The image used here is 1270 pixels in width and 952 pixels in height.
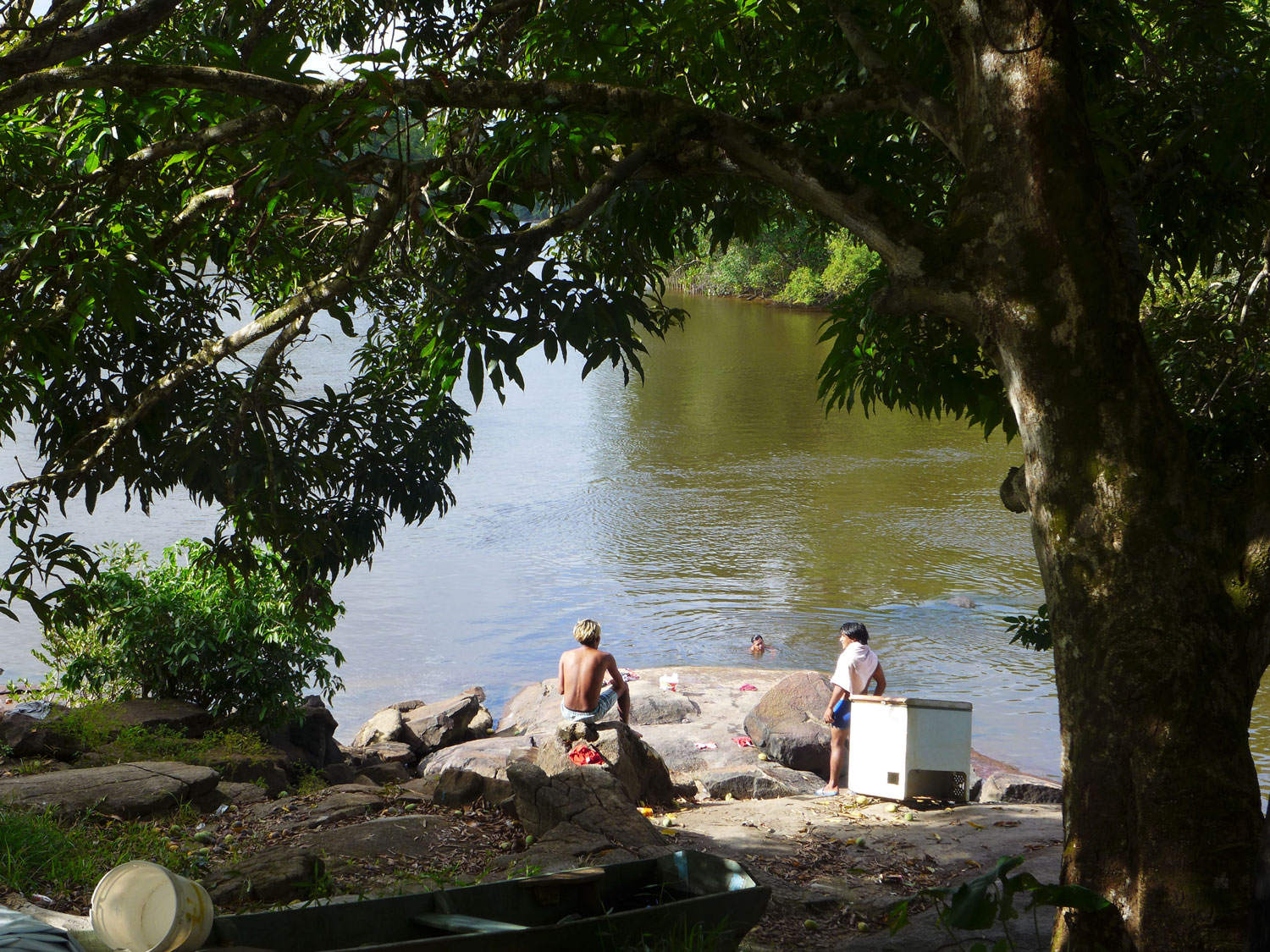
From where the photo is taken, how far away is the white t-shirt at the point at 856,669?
8.82 metres

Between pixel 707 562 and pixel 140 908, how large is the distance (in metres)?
14.0

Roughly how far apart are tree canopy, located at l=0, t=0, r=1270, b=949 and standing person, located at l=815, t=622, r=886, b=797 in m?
3.70

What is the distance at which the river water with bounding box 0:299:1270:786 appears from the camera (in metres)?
13.4

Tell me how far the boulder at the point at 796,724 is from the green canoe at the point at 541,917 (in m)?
5.28

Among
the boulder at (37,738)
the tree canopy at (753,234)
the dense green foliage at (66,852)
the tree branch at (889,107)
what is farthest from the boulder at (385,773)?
the tree branch at (889,107)

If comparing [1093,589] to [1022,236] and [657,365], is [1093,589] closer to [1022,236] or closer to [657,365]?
[1022,236]

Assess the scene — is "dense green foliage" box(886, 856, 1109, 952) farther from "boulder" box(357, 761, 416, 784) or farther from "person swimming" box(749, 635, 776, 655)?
"person swimming" box(749, 635, 776, 655)

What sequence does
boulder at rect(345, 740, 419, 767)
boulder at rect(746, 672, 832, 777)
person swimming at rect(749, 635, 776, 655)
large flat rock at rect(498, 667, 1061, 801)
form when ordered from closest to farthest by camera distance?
large flat rock at rect(498, 667, 1061, 801) → boulder at rect(746, 672, 832, 777) → boulder at rect(345, 740, 419, 767) → person swimming at rect(749, 635, 776, 655)

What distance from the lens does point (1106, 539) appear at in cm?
315

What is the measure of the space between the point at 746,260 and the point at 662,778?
43281mm

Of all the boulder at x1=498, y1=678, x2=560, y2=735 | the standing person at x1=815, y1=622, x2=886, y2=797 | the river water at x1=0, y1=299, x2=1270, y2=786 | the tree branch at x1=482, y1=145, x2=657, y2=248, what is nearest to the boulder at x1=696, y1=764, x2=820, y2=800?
the standing person at x1=815, y1=622, x2=886, y2=797

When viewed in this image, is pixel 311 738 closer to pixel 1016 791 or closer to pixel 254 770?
pixel 254 770

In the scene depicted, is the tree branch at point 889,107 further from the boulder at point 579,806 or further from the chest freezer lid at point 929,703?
the chest freezer lid at point 929,703

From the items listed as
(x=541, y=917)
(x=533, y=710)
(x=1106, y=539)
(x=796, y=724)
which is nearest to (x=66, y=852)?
(x=541, y=917)
